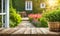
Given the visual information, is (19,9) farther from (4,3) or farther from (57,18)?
(57,18)

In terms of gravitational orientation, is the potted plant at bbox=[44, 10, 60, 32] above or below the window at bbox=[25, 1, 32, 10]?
below

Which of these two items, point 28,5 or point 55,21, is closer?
point 55,21

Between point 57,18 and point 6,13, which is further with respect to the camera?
point 6,13

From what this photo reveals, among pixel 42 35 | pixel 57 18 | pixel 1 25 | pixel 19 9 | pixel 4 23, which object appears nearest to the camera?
pixel 42 35

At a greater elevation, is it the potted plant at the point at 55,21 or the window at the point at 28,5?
the window at the point at 28,5

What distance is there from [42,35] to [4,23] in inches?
86.2

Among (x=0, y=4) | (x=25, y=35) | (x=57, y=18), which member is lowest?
(x=25, y=35)

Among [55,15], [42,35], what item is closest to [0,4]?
[55,15]

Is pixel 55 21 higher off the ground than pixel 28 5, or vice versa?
pixel 28 5

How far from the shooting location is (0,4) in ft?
16.3

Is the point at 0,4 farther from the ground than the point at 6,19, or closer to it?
farther from the ground

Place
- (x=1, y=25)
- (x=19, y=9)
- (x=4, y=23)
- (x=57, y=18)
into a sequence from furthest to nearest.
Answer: (x=19, y=9) < (x=4, y=23) < (x=1, y=25) < (x=57, y=18)

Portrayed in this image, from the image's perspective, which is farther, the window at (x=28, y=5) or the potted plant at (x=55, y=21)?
the window at (x=28, y=5)

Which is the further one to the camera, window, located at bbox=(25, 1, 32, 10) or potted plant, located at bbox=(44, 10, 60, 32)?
window, located at bbox=(25, 1, 32, 10)
